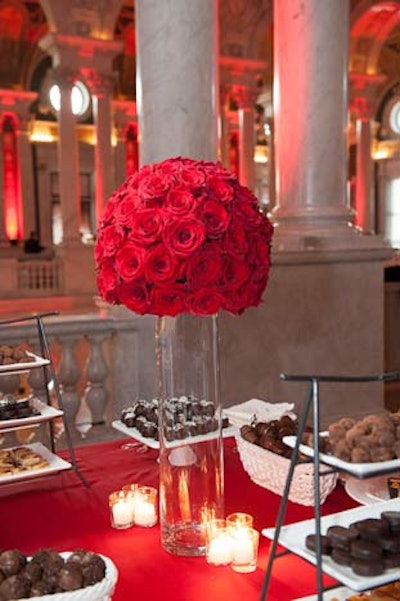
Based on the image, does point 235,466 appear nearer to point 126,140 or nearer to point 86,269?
point 86,269

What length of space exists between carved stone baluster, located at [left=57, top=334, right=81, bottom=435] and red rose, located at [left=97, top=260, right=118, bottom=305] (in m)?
2.64

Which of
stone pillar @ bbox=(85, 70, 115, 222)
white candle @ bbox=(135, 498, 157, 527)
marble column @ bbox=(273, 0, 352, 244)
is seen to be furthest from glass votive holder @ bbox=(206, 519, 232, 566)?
stone pillar @ bbox=(85, 70, 115, 222)

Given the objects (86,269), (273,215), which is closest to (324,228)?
(273,215)

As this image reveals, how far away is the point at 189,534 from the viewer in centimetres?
205

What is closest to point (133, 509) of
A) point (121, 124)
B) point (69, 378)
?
point (69, 378)

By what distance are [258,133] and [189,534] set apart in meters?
24.4

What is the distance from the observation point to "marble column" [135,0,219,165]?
14.1 ft

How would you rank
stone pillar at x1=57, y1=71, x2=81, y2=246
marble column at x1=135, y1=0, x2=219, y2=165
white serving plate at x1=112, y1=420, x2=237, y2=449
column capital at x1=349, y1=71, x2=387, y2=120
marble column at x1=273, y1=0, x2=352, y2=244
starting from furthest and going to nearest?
column capital at x1=349, y1=71, x2=387, y2=120, stone pillar at x1=57, y1=71, x2=81, y2=246, marble column at x1=273, y1=0, x2=352, y2=244, marble column at x1=135, y1=0, x2=219, y2=165, white serving plate at x1=112, y1=420, x2=237, y2=449

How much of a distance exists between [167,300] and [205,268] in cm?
13

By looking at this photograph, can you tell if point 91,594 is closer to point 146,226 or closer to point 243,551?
point 243,551

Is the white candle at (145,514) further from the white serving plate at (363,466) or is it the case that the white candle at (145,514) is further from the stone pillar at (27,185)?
the stone pillar at (27,185)

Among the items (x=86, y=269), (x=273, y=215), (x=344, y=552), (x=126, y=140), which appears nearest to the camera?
(x=344, y=552)

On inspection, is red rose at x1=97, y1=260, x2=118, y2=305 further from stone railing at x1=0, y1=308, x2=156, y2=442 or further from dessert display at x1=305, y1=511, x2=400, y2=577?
stone railing at x1=0, y1=308, x2=156, y2=442

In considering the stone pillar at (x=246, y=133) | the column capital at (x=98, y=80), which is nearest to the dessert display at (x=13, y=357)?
the column capital at (x=98, y=80)
